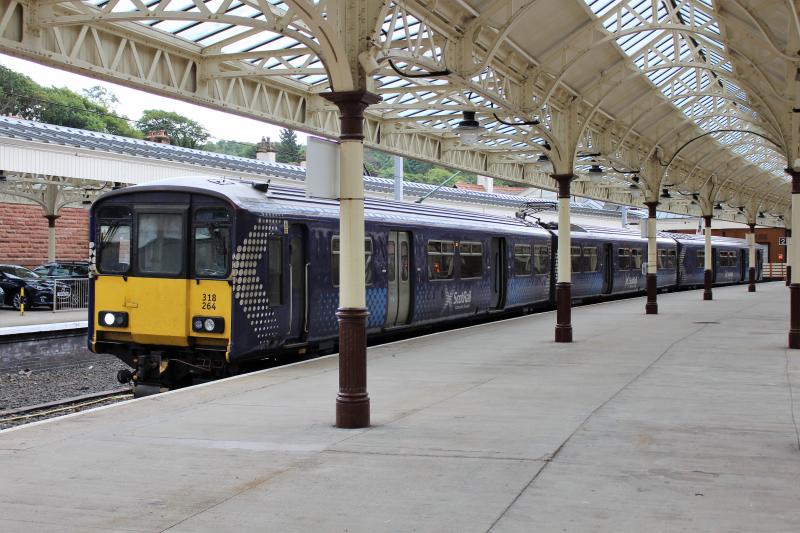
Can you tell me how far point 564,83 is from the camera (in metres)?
18.8

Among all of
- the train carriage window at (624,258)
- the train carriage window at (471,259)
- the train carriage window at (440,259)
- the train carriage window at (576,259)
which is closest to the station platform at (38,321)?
the train carriage window at (440,259)

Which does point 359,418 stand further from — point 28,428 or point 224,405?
point 28,428

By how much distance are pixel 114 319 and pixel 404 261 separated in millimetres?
6663

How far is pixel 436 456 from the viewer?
793 centimetres

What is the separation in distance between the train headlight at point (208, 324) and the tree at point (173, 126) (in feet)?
231

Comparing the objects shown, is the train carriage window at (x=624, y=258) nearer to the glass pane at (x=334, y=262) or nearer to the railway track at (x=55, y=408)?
the glass pane at (x=334, y=262)

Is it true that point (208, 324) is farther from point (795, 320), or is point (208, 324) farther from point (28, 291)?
point (28, 291)

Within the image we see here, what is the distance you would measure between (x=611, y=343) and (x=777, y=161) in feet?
76.8

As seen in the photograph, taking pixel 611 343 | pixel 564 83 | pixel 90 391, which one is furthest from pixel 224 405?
pixel 564 83

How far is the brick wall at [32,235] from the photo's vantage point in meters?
35.8

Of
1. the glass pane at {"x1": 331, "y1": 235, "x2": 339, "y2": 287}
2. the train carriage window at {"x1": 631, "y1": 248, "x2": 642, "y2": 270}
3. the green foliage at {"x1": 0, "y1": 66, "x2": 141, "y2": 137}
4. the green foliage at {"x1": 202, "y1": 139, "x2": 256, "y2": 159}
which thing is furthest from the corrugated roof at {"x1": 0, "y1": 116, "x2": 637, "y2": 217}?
the green foliage at {"x1": 202, "y1": 139, "x2": 256, "y2": 159}

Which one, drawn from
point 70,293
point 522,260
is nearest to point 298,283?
point 522,260

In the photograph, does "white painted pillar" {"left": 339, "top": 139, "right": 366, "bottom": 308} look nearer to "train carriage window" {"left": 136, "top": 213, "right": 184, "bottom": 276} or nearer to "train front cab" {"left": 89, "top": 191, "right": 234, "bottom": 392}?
"train front cab" {"left": 89, "top": 191, "right": 234, "bottom": 392}

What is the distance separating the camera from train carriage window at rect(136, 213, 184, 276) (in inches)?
517
